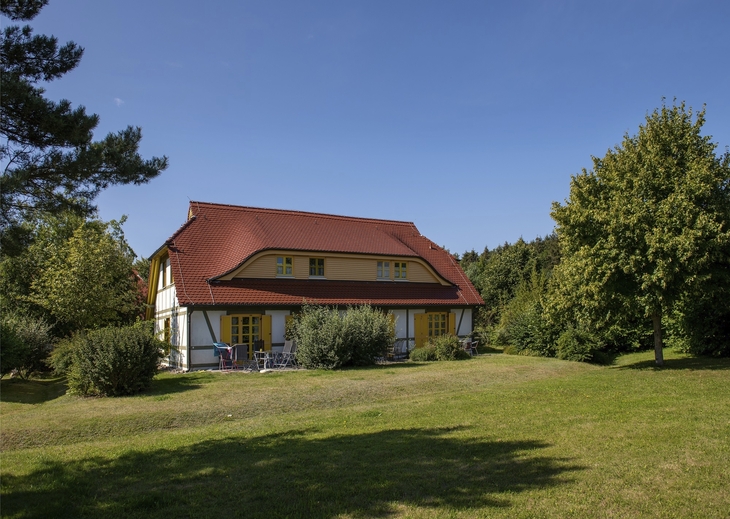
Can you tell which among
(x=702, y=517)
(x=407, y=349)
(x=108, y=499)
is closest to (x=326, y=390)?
(x=108, y=499)

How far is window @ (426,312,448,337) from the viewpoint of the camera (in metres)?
26.1

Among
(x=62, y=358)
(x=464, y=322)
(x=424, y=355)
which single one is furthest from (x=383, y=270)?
(x=62, y=358)

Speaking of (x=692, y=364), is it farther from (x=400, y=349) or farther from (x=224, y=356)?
(x=224, y=356)

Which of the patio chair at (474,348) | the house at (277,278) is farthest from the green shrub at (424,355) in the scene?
the patio chair at (474,348)

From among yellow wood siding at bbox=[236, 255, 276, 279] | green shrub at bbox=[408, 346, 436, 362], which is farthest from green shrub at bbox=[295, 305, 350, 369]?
green shrub at bbox=[408, 346, 436, 362]

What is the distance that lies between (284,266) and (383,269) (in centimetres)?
507

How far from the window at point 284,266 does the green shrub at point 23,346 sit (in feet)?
30.1

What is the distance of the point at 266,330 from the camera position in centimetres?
2203

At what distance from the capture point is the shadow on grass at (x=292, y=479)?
5492 millimetres

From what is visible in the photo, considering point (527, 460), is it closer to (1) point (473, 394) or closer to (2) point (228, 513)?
(2) point (228, 513)

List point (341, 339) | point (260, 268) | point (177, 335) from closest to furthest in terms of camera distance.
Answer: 1. point (341, 339)
2. point (177, 335)
3. point (260, 268)

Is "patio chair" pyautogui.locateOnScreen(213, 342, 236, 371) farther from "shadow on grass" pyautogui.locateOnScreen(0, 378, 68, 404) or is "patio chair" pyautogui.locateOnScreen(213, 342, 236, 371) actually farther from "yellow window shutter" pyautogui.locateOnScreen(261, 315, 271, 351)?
"shadow on grass" pyautogui.locateOnScreen(0, 378, 68, 404)

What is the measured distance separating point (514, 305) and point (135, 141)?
25746 mm

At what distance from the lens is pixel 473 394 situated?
42.8 feet
